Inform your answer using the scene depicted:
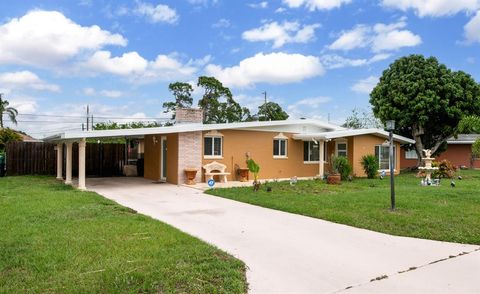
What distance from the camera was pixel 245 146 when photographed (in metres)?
17.8

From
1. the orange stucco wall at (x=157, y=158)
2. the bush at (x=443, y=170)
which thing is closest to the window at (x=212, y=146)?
the orange stucco wall at (x=157, y=158)

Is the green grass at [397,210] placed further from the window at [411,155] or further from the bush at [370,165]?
the window at [411,155]

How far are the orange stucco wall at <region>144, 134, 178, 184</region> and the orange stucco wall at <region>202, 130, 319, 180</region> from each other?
4.33 feet

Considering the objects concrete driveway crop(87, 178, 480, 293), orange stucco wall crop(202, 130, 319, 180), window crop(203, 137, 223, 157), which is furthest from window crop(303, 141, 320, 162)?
concrete driveway crop(87, 178, 480, 293)

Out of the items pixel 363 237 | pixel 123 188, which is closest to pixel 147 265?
pixel 363 237

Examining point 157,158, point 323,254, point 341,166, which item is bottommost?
point 323,254

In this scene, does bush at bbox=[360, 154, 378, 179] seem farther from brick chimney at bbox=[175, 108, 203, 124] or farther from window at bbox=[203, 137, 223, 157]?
brick chimney at bbox=[175, 108, 203, 124]

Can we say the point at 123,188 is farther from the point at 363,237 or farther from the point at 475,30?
the point at 475,30

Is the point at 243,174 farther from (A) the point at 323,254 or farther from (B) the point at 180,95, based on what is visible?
(B) the point at 180,95

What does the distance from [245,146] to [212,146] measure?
1.68 m

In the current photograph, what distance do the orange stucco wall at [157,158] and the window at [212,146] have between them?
1.28m

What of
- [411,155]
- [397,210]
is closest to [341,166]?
[397,210]

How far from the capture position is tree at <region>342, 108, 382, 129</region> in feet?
129

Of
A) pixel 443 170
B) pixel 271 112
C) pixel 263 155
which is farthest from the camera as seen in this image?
pixel 271 112
